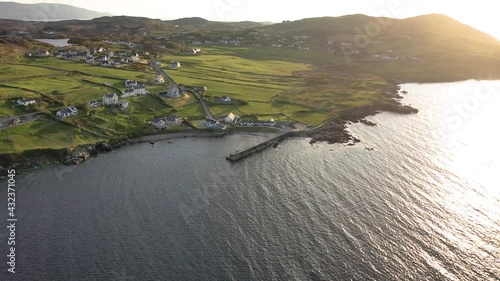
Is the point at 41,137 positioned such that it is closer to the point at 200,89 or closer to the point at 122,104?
the point at 122,104

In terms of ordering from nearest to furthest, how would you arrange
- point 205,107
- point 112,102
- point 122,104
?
point 122,104
point 112,102
point 205,107

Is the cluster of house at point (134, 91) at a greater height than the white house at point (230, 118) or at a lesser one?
greater

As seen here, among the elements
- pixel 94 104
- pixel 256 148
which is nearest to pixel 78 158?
pixel 94 104

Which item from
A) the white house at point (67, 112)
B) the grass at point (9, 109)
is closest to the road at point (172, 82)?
the white house at point (67, 112)

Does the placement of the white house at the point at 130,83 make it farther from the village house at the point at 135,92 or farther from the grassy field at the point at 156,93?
the village house at the point at 135,92

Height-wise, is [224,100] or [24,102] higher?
[224,100]

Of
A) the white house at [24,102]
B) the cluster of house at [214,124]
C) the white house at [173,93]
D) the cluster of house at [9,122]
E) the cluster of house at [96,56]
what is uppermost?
the cluster of house at [96,56]

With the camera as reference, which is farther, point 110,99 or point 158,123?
point 110,99
